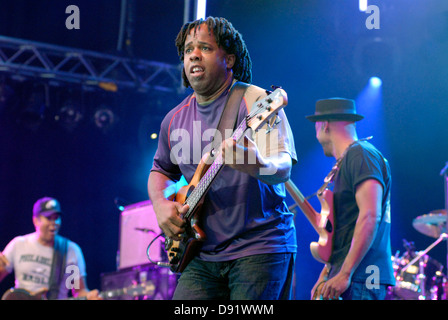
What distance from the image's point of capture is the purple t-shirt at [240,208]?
8.15 ft

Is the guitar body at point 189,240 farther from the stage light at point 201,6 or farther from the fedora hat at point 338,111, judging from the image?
the stage light at point 201,6

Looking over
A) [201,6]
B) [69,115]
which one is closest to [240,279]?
[201,6]

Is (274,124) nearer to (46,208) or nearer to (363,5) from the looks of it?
(363,5)

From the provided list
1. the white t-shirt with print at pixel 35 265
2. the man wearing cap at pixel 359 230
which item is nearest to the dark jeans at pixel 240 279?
the man wearing cap at pixel 359 230

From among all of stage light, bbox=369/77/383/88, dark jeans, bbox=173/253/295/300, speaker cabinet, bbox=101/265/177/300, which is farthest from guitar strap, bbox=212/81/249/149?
stage light, bbox=369/77/383/88

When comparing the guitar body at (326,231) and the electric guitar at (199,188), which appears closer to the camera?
the electric guitar at (199,188)

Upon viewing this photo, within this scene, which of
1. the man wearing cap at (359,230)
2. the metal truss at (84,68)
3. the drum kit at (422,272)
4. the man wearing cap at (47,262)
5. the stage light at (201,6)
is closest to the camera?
the man wearing cap at (359,230)

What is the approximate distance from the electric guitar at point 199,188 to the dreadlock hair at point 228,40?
0.59m

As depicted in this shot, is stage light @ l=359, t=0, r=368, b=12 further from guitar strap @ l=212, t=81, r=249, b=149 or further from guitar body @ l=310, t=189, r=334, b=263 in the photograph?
guitar strap @ l=212, t=81, r=249, b=149

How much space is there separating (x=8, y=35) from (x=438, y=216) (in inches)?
310

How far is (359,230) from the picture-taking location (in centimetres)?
339

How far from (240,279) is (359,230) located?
1283mm

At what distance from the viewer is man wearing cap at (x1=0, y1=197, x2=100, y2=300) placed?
279 inches

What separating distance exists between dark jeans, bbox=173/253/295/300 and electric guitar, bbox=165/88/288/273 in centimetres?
8
